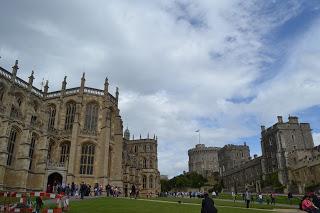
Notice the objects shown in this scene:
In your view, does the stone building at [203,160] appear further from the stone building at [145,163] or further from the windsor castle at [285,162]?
the stone building at [145,163]

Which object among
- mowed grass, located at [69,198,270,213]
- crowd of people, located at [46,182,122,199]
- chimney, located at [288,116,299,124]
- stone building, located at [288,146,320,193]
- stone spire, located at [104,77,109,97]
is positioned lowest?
mowed grass, located at [69,198,270,213]

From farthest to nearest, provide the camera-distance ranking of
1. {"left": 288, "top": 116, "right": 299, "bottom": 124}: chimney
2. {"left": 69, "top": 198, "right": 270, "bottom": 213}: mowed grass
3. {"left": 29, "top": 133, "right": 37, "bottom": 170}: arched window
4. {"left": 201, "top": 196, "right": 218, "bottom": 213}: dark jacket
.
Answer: {"left": 288, "top": 116, "right": 299, "bottom": 124}: chimney < {"left": 29, "top": 133, "right": 37, "bottom": 170}: arched window < {"left": 69, "top": 198, "right": 270, "bottom": 213}: mowed grass < {"left": 201, "top": 196, "right": 218, "bottom": 213}: dark jacket

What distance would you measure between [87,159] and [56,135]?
21.3 ft

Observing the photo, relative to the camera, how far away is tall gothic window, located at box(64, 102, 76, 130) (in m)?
52.1

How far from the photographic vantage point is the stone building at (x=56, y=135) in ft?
134

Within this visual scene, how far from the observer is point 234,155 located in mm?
112625

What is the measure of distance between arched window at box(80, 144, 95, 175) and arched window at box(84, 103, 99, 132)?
3011mm

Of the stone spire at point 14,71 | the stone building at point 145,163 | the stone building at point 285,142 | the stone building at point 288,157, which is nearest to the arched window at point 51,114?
the stone spire at point 14,71

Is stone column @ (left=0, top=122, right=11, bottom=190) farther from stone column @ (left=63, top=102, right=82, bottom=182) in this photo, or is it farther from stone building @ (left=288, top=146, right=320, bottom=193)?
stone building @ (left=288, top=146, right=320, bottom=193)

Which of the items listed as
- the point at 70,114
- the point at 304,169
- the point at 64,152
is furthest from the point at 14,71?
the point at 304,169

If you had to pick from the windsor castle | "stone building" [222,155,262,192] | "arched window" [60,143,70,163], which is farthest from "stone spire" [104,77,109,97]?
"stone building" [222,155,262,192]

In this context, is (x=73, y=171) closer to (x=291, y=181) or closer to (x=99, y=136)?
(x=99, y=136)

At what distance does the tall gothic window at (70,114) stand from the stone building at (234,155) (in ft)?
242

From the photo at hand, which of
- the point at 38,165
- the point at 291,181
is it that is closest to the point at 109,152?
the point at 38,165
